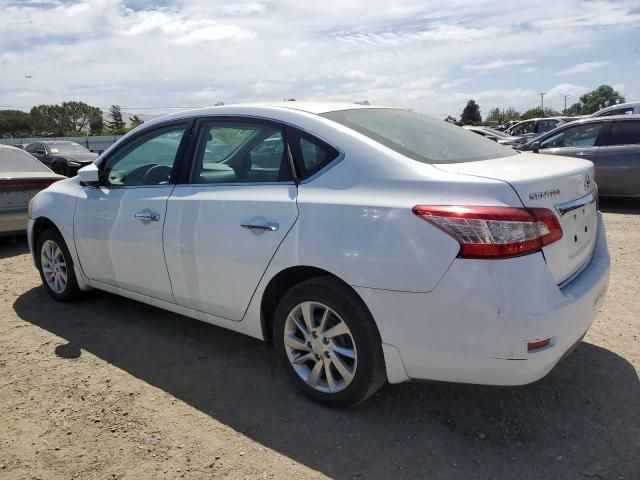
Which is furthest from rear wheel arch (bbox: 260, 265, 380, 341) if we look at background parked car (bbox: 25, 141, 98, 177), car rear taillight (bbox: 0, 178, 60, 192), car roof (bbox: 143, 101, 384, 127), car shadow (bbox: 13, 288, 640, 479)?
background parked car (bbox: 25, 141, 98, 177)

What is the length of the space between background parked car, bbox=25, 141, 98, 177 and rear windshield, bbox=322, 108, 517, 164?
14.0m

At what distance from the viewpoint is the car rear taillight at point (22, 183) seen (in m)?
6.89

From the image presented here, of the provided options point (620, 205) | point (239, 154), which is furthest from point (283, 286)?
point (620, 205)

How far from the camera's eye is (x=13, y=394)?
10.7 feet

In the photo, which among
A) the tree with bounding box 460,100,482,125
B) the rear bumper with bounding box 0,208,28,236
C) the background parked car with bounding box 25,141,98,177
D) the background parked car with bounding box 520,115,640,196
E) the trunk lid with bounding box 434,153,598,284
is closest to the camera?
the trunk lid with bounding box 434,153,598,284

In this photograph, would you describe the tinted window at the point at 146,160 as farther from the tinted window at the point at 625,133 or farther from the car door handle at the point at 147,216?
the tinted window at the point at 625,133

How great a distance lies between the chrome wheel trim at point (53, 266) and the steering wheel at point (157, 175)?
134 centimetres

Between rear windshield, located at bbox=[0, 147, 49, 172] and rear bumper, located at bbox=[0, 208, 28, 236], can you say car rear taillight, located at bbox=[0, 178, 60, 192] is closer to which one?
rear bumper, located at bbox=[0, 208, 28, 236]

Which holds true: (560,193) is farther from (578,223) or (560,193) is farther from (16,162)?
(16,162)

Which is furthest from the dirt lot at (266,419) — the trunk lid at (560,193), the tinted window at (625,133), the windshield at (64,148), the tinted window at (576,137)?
the windshield at (64,148)

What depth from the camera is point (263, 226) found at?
296 centimetres

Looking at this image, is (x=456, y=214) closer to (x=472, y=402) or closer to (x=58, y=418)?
(x=472, y=402)

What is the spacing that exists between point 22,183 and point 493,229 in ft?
21.9

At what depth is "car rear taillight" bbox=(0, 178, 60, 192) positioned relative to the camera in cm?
689
